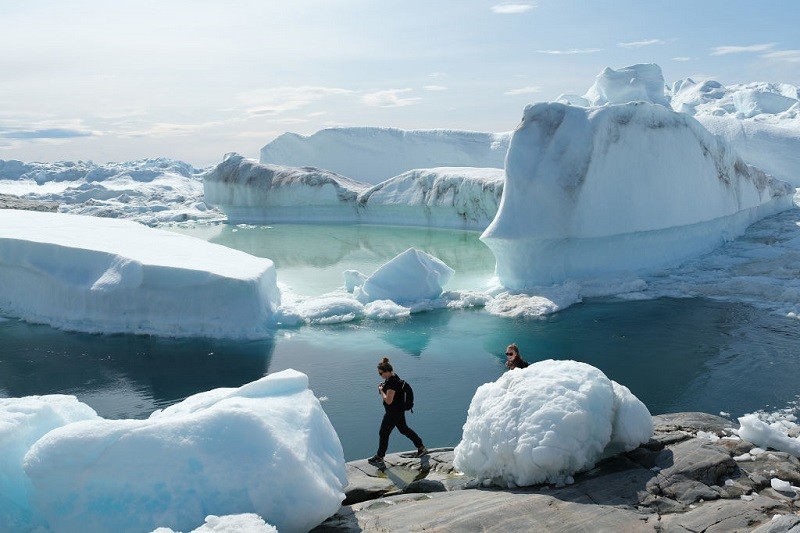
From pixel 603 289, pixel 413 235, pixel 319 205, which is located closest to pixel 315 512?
pixel 603 289

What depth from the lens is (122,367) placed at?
9016mm

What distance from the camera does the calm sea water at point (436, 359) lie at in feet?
23.9

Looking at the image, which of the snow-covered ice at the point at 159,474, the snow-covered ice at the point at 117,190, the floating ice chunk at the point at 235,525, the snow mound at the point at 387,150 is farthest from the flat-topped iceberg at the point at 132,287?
the snow mound at the point at 387,150

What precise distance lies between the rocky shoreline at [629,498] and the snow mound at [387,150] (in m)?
26.5

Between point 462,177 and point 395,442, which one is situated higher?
point 462,177

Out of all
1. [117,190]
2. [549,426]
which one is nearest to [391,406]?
[549,426]

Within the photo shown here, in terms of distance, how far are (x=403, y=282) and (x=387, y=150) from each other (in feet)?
68.9

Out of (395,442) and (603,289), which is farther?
(603,289)

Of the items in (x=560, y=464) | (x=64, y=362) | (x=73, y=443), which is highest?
(x=73, y=443)

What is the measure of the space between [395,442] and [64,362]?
5.27 metres

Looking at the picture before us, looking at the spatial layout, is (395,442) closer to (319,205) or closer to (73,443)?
(73,443)

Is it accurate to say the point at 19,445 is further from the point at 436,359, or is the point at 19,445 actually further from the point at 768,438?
the point at 436,359

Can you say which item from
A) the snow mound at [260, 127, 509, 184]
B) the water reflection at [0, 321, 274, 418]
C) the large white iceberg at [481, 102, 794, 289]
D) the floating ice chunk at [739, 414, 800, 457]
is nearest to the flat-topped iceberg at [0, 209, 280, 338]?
the water reflection at [0, 321, 274, 418]

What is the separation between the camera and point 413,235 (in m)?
23.1
